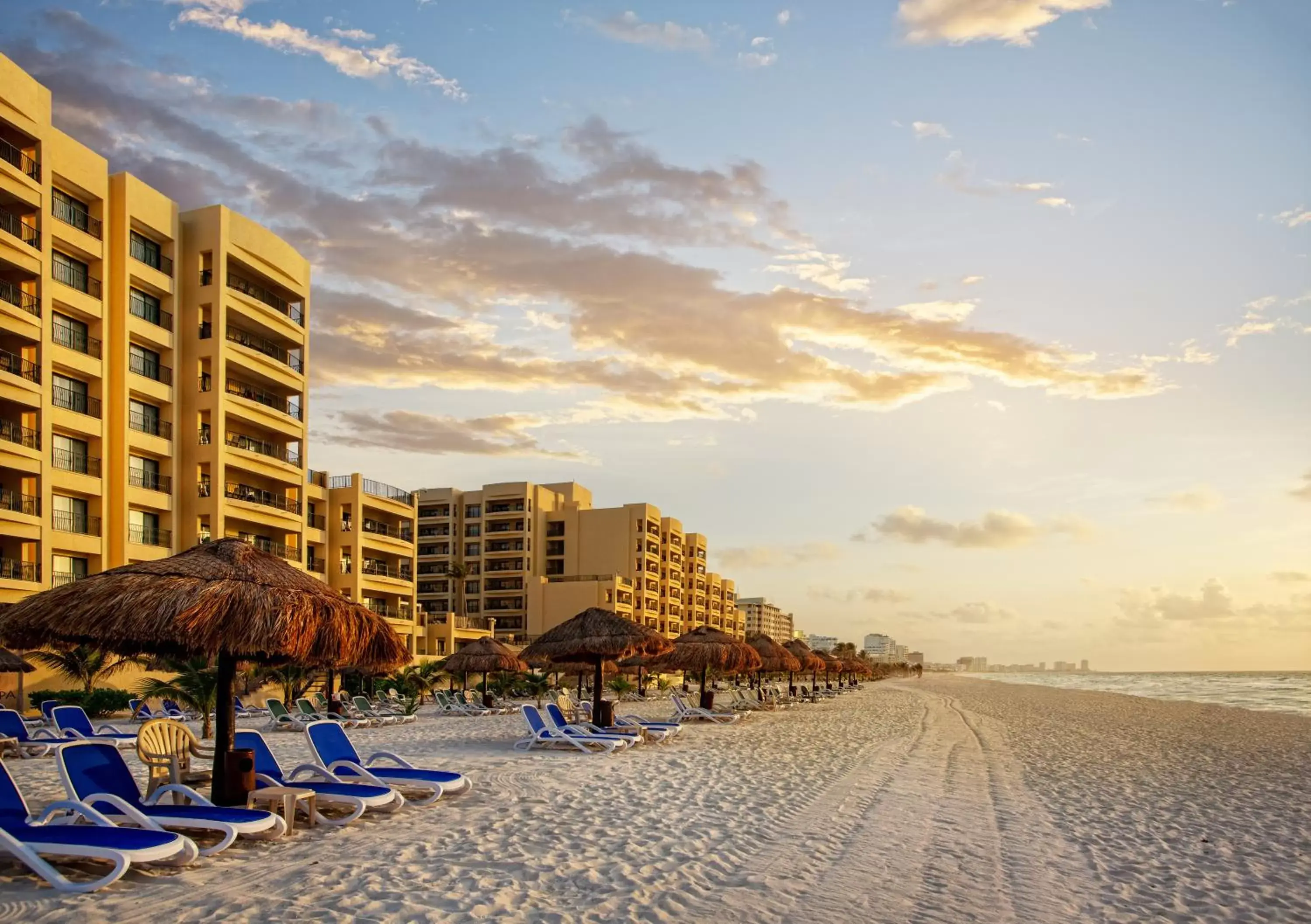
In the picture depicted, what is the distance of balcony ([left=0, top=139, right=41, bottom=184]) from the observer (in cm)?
2823

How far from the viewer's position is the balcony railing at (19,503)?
27609mm

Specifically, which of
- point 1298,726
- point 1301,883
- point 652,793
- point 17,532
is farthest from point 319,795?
point 1298,726

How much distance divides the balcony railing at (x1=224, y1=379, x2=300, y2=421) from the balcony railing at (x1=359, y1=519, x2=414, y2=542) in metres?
6.81

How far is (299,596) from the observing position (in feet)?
28.8

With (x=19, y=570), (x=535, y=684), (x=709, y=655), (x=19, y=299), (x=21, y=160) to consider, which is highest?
(x=21, y=160)

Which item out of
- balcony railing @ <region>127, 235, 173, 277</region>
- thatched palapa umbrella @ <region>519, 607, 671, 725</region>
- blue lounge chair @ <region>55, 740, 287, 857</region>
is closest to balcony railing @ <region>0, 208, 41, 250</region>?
balcony railing @ <region>127, 235, 173, 277</region>

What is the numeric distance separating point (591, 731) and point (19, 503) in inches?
813

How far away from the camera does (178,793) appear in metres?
8.24

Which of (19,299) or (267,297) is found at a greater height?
(267,297)

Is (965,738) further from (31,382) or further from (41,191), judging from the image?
(41,191)

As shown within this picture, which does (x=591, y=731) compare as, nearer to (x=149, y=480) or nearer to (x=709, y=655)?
(x=709, y=655)

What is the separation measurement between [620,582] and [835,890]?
68.6m

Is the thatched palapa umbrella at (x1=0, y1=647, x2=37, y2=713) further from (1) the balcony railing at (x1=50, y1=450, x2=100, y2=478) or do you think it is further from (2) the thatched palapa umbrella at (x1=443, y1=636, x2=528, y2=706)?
(1) the balcony railing at (x1=50, y1=450, x2=100, y2=478)

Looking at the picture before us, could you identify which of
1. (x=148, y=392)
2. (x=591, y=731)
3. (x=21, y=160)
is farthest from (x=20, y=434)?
(x=591, y=731)
